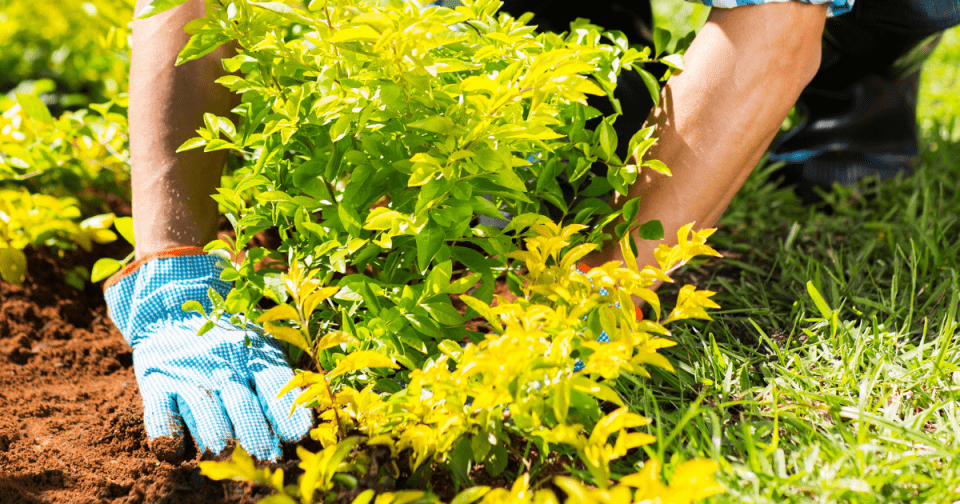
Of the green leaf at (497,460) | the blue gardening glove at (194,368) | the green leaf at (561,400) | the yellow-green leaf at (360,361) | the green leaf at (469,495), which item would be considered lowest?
the blue gardening glove at (194,368)

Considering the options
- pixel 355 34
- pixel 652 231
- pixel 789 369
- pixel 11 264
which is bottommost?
pixel 11 264

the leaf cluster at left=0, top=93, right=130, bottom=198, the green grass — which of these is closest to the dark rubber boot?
the green grass

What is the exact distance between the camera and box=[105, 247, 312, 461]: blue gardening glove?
1164 mm

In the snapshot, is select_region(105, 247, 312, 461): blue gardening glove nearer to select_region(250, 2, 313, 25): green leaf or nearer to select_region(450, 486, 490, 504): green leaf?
select_region(450, 486, 490, 504): green leaf

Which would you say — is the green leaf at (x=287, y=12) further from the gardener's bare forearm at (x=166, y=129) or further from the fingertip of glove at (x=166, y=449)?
the fingertip of glove at (x=166, y=449)

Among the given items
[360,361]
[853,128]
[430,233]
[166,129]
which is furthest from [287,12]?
[853,128]

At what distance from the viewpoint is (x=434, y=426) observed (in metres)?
1.00

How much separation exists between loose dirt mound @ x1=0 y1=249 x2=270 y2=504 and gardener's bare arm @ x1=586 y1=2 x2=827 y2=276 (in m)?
1.03

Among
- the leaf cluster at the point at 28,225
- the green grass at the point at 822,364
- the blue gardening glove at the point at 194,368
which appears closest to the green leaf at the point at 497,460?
the green grass at the point at 822,364

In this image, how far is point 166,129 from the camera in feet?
4.83

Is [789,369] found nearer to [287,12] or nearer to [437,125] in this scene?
[437,125]

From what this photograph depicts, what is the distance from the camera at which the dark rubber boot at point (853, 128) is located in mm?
2520

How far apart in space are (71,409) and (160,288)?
1.09 feet

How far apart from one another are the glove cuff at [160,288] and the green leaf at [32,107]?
63cm
